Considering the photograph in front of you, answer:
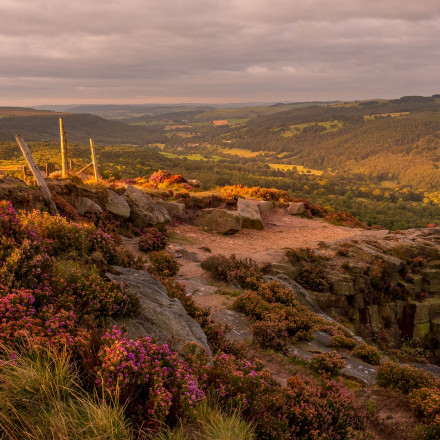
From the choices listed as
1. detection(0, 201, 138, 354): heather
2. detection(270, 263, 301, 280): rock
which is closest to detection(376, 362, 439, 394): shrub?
detection(0, 201, 138, 354): heather

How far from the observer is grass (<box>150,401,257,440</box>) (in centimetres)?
311

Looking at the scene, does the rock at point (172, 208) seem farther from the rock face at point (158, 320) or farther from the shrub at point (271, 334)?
the shrub at point (271, 334)

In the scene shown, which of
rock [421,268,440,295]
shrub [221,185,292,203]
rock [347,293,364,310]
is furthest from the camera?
shrub [221,185,292,203]

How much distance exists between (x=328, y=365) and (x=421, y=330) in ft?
40.2

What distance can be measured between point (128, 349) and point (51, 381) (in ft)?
2.66

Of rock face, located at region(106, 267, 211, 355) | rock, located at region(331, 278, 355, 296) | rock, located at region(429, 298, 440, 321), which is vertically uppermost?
rock face, located at region(106, 267, 211, 355)

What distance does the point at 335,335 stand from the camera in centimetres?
884

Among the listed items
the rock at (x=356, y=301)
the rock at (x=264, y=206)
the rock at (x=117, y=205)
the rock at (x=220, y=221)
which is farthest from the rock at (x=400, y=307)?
the rock at (x=117, y=205)

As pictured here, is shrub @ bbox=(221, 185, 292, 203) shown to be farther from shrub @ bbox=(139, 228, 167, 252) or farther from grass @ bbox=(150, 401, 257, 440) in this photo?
grass @ bbox=(150, 401, 257, 440)

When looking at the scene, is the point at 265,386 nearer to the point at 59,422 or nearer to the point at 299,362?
the point at 59,422

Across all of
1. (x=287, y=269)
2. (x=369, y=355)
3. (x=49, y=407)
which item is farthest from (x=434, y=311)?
(x=49, y=407)

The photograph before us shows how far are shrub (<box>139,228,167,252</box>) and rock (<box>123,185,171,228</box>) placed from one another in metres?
1.01

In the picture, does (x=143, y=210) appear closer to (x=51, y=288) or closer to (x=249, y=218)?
(x=249, y=218)

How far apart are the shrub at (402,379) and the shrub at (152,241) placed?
10.1 metres
